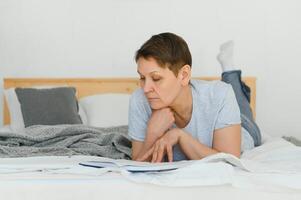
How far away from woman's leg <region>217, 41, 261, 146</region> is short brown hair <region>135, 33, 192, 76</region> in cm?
69

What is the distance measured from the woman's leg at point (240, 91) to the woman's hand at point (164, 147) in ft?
2.23

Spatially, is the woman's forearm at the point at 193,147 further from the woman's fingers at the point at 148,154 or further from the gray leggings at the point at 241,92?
the gray leggings at the point at 241,92

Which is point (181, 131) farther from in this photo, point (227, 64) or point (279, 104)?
point (279, 104)

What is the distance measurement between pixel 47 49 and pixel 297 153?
1.89m

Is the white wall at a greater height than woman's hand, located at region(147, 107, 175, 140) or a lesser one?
greater

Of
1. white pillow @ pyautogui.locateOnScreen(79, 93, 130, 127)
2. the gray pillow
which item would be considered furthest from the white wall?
the gray pillow

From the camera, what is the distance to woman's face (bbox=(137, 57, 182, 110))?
1.56 m

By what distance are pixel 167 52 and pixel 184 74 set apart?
0.36 feet

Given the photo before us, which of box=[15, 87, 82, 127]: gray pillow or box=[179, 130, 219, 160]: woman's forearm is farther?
box=[15, 87, 82, 127]: gray pillow

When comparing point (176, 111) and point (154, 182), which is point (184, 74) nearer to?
point (176, 111)

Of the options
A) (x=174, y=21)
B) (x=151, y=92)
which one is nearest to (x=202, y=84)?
(x=151, y=92)

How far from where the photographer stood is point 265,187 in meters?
1.27

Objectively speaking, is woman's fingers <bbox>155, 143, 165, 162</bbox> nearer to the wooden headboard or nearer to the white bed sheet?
the white bed sheet

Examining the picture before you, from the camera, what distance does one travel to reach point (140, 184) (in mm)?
1250
